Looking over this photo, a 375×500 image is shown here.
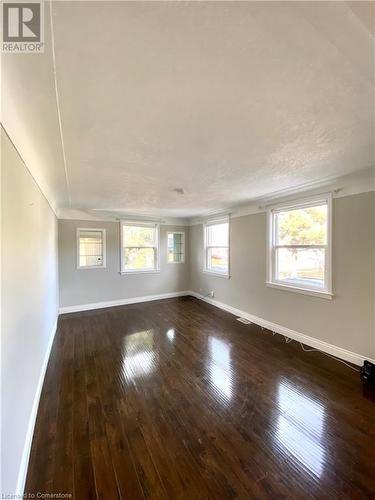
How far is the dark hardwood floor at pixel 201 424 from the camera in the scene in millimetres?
1319

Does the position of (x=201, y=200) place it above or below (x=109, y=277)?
above

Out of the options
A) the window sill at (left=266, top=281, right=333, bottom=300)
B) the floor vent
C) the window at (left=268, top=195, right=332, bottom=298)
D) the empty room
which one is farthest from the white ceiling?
the floor vent

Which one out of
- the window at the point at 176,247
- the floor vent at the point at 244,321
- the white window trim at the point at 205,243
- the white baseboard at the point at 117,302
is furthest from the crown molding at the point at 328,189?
the white baseboard at the point at 117,302

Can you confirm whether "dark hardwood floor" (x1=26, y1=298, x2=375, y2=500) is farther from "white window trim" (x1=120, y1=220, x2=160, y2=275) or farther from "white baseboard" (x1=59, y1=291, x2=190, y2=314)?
"white window trim" (x1=120, y1=220, x2=160, y2=275)

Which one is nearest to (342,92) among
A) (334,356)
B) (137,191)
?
(137,191)

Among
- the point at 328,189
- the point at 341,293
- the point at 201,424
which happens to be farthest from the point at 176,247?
the point at 201,424

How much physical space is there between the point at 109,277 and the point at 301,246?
423 cm

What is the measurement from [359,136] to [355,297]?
1.92 metres

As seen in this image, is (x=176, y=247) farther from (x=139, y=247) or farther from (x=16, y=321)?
(x=16, y=321)

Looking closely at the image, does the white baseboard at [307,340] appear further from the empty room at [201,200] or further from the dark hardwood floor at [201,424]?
the dark hardwood floor at [201,424]

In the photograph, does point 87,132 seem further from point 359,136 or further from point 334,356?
point 334,356

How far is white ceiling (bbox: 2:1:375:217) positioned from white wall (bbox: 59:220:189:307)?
2.71 m

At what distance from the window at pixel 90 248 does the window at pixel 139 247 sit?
1.62 feet

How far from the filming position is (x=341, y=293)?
275cm
